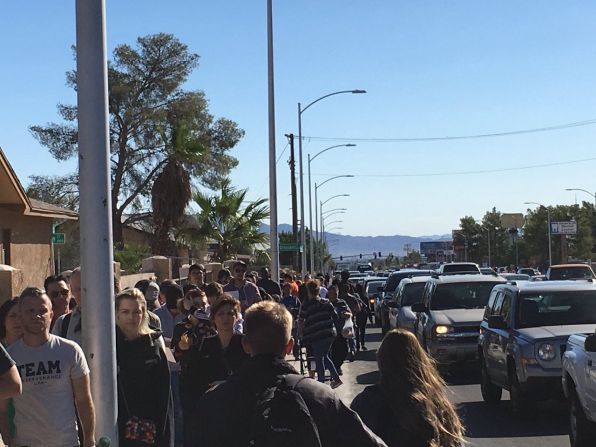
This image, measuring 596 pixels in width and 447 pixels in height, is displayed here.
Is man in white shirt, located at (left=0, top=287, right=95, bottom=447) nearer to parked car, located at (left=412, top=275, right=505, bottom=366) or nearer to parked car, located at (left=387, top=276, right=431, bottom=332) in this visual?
parked car, located at (left=412, top=275, right=505, bottom=366)

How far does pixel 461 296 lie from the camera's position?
18.0 meters

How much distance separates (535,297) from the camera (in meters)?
12.9

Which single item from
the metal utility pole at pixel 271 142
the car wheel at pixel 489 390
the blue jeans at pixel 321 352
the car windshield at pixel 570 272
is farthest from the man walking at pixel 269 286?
the car windshield at pixel 570 272

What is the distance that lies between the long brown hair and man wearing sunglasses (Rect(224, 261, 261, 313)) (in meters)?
9.38

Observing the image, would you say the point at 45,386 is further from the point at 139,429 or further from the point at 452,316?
the point at 452,316

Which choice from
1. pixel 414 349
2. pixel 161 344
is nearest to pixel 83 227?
pixel 161 344

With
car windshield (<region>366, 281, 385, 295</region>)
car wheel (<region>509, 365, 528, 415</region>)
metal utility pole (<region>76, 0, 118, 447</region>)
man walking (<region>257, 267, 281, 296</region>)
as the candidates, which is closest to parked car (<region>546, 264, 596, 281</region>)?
car windshield (<region>366, 281, 385, 295</region>)

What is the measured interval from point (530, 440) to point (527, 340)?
1592mm

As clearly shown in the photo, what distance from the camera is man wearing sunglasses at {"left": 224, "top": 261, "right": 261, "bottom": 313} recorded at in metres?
14.2

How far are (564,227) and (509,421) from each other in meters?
87.7

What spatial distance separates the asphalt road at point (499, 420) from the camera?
10.5 m

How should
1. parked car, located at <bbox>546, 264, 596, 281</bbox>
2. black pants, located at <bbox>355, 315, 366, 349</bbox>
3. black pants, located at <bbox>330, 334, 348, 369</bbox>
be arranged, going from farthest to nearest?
parked car, located at <bbox>546, 264, 596, 281</bbox> < black pants, located at <bbox>355, 315, 366, 349</bbox> < black pants, located at <bbox>330, 334, 348, 369</bbox>

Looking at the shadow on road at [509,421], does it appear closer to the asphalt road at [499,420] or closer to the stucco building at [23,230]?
the asphalt road at [499,420]

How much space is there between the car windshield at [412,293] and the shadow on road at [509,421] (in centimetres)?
916
